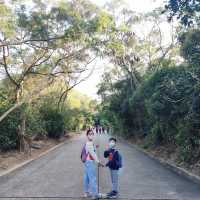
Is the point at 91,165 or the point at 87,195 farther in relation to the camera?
the point at 87,195

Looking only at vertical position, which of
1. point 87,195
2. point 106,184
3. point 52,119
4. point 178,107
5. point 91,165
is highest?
point 178,107

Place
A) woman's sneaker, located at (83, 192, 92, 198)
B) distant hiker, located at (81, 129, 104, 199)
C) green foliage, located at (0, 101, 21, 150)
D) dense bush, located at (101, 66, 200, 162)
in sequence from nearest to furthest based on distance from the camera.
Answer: distant hiker, located at (81, 129, 104, 199) → woman's sneaker, located at (83, 192, 92, 198) → dense bush, located at (101, 66, 200, 162) → green foliage, located at (0, 101, 21, 150)

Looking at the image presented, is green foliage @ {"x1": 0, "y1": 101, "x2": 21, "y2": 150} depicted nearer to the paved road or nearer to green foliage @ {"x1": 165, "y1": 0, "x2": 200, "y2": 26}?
the paved road

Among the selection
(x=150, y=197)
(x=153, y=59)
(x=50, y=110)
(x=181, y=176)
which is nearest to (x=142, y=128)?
(x=153, y=59)

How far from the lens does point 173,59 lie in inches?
1229

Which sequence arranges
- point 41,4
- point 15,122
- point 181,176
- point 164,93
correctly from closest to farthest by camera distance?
point 181,176
point 164,93
point 41,4
point 15,122

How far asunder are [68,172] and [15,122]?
322 inches

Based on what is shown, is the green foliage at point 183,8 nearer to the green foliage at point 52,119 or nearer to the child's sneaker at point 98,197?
the child's sneaker at point 98,197

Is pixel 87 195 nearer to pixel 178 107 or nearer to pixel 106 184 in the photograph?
pixel 106 184

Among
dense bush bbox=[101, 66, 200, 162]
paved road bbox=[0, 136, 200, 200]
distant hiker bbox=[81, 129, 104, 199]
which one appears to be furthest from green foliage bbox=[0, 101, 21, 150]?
distant hiker bbox=[81, 129, 104, 199]

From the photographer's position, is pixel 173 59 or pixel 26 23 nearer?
pixel 26 23

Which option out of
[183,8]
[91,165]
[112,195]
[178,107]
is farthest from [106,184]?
[178,107]

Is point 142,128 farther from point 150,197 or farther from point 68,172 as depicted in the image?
point 150,197

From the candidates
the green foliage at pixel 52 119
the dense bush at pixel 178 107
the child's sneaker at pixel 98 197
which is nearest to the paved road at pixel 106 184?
the child's sneaker at pixel 98 197
